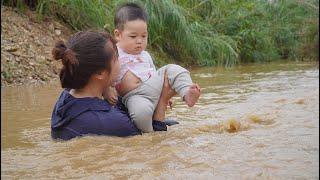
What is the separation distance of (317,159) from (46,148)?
1.33 metres

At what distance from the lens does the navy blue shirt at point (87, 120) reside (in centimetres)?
286

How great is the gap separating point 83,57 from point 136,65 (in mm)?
471

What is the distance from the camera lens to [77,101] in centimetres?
290

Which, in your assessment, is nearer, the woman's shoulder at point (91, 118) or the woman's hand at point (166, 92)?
the woman's shoulder at point (91, 118)

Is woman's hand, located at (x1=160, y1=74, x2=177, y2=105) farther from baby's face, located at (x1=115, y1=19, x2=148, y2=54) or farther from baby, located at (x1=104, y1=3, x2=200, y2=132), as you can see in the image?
baby's face, located at (x1=115, y1=19, x2=148, y2=54)

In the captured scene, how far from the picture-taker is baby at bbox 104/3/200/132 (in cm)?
300

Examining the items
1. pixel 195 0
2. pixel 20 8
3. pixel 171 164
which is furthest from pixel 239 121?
pixel 195 0

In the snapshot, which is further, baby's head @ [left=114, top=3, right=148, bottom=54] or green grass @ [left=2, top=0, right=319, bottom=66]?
green grass @ [left=2, top=0, right=319, bottom=66]

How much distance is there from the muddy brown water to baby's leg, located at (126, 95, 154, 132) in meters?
0.09

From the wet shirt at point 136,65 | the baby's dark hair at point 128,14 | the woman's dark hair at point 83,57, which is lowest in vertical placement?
the wet shirt at point 136,65

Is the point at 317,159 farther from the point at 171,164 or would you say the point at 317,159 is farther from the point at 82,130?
Result: the point at 82,130

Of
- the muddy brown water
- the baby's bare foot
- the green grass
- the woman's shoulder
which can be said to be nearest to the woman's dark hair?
the woman's shoulder

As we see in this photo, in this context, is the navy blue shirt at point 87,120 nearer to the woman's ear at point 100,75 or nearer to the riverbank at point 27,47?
the woman's ear at point 100,75

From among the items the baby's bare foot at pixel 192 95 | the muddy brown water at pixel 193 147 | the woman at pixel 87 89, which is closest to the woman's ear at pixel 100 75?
the woman at pixel 87 89
